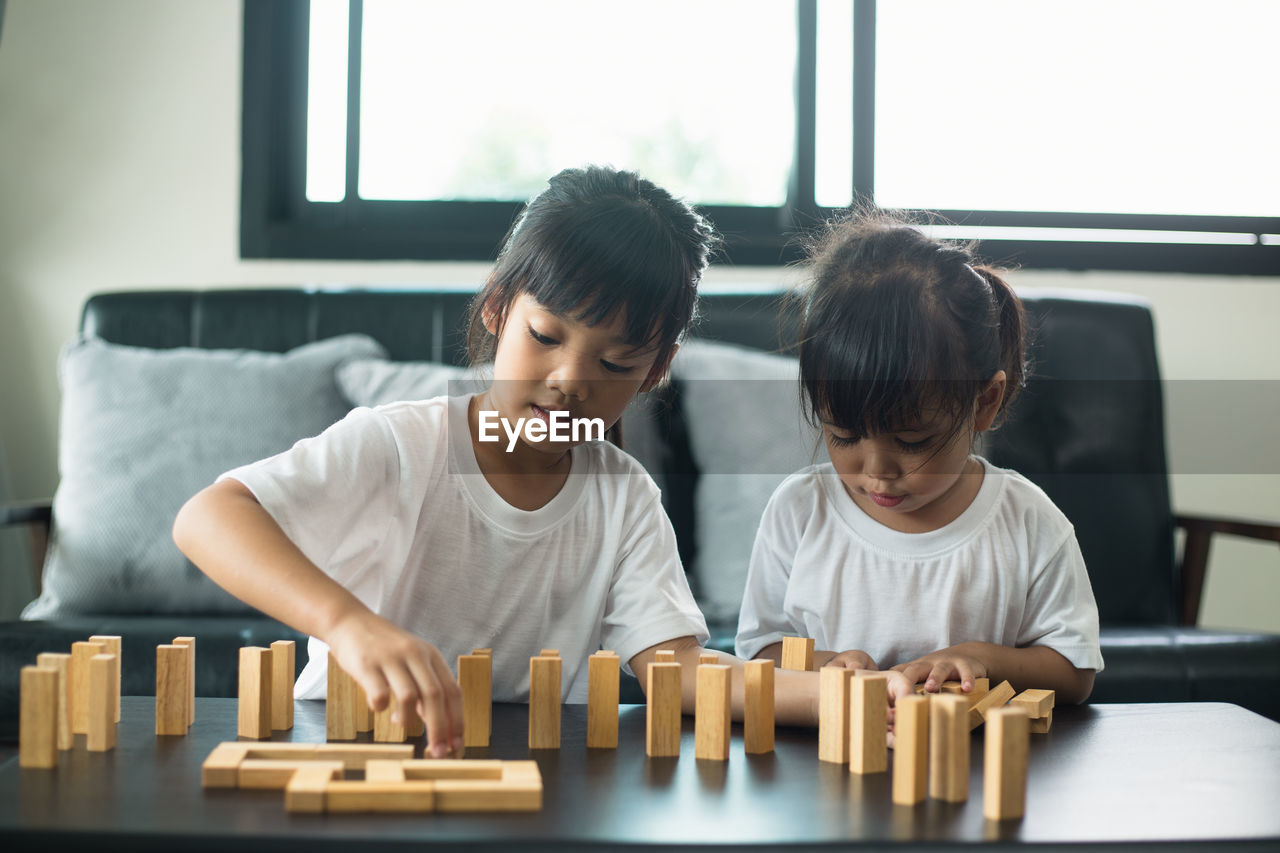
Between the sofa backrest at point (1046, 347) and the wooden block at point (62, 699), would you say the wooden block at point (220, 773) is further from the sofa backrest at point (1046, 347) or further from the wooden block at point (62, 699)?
the sofa backrest at point (1046, 347)

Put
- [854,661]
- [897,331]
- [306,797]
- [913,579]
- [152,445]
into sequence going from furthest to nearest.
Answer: [152,445]
[913,579]
[897,331]
[854,661]
[306,797]

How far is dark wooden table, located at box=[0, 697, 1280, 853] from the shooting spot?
1.73 ft

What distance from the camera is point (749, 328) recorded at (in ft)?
7.30

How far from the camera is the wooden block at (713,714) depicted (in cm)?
71

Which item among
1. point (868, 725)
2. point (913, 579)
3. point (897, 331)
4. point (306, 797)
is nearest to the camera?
point (306, 797)

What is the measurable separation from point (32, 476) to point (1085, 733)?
239cm

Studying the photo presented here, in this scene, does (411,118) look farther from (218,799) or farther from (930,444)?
(218,799)

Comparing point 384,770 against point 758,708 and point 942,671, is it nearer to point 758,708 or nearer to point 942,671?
point 758,708

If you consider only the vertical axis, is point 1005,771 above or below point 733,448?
below

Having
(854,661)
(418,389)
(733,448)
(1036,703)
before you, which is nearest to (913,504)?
(854,661)

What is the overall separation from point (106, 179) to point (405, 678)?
2185 mm

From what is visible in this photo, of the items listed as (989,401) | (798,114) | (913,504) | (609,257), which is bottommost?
(913,504)

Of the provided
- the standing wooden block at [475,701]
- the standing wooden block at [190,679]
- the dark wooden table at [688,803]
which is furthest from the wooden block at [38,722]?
the standing wooden block at [475,701]

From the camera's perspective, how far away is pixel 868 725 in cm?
Answer: 67
